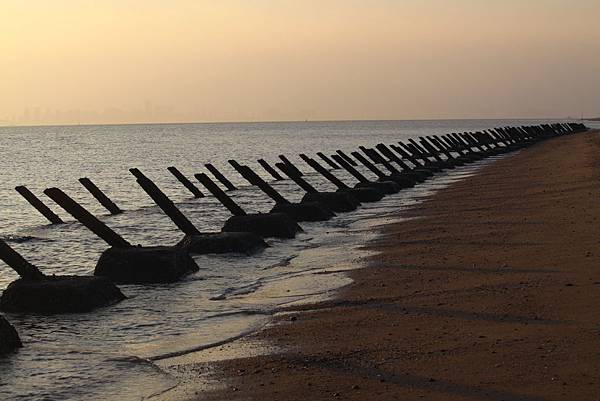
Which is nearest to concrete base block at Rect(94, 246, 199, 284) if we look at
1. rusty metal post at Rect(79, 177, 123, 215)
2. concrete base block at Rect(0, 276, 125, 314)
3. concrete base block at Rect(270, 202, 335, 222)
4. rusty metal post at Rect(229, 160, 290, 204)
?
concrete base block at Rect(0, 276, 125, 314)

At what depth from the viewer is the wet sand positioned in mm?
7027

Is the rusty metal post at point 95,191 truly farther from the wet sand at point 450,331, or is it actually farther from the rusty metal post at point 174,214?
the wet sand at point 450,331

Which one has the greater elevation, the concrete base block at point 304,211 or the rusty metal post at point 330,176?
the rusty metal post at point 330,176

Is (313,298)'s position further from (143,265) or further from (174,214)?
(174,214)

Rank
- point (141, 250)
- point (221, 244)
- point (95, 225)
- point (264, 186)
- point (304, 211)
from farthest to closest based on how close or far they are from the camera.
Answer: point (264, 186) → point (304, 211) → point (221, 244) → point (95, 225) → point (141, 250)

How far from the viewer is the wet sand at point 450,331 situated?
7027 millimetres

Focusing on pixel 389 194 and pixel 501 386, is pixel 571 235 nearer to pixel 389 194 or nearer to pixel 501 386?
pixel 501 386

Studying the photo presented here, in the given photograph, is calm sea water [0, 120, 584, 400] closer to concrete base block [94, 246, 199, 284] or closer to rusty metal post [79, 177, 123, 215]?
concrete base block [94, 246, 199, 284]

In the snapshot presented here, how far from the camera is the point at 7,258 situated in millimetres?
11484

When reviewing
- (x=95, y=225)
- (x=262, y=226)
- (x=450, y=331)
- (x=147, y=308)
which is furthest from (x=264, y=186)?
(x=450, y=331)

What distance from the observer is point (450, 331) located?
8.73 metres

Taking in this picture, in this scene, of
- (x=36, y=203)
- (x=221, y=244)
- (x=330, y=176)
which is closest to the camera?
(x=221, y=244)

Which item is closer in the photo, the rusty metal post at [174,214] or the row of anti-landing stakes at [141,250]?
the row of anti-landing stakes at [141,250]

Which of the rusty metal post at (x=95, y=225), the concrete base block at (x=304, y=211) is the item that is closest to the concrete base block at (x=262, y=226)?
the concrete base block at (x=304, y=211)
